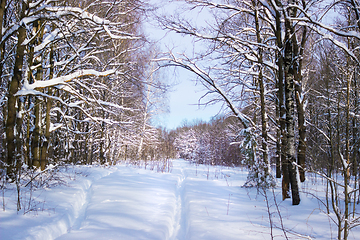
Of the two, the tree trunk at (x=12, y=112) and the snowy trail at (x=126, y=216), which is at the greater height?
the tree trunk at (x=12, y=112)

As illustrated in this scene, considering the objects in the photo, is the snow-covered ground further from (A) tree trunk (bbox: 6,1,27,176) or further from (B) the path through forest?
(A) tree trunk (bbox: 6,1,27,176)

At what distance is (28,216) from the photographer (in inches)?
133

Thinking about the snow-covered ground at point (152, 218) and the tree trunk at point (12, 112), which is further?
the tree trunk at point (12, 112)

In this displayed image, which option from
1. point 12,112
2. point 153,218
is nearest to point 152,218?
point 153,218

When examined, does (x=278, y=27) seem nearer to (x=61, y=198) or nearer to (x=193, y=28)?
(x=193, y=28)

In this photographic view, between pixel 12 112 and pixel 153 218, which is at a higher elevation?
pixel 12 112

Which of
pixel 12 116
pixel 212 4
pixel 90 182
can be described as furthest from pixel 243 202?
pixel 12 116

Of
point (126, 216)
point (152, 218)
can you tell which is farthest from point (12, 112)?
point (152, 218)

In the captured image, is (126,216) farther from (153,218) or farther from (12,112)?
(12,112)

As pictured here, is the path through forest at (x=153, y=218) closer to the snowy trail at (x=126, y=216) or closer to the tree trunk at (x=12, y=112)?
the snowy trail at (x=126, y=216)

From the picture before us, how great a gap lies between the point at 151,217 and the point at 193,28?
4.22 m

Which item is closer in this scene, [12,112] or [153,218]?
[153,218]

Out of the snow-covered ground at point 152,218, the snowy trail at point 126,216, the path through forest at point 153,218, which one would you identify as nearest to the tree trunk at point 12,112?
the snow-covered ground at point 152,218

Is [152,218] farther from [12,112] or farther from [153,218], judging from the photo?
[12,112]
